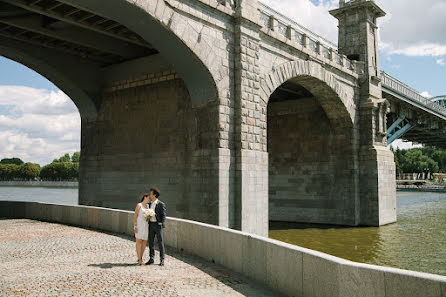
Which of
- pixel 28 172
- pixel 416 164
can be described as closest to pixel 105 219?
pixel 416 164

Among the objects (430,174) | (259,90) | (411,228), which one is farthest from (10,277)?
(430,174)

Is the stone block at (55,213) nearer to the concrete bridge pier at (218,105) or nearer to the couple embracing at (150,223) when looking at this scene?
the concrete bridge pier at (218,105)

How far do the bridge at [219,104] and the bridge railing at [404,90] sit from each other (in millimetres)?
237

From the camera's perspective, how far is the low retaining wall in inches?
177

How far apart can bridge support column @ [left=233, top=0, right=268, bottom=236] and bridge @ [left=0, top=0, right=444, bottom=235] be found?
0.17 feet

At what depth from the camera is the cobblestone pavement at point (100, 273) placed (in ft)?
21.5

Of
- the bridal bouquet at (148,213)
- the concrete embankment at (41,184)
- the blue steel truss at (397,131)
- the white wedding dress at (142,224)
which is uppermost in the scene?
the blue steel truss at (397,131)

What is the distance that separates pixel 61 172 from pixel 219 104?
110493 mm

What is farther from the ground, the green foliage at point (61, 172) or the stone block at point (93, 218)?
the green foliage at point (61, 172)

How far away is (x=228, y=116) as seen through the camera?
15.2m

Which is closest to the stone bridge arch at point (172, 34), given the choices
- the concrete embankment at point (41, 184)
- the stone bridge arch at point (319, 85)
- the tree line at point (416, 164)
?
the stone bridge arch at point (319, 85)

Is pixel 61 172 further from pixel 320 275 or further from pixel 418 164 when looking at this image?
pixel 320 275

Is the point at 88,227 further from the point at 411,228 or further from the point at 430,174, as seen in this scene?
the point at 430,174

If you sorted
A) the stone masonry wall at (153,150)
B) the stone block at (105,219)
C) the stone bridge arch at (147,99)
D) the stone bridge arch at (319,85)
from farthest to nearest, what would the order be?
the stone bridge arch at (319,85) → the stone masonry wall at (153,150) → the stone bridge arch at (147,99) → the stone block at (105,219)
